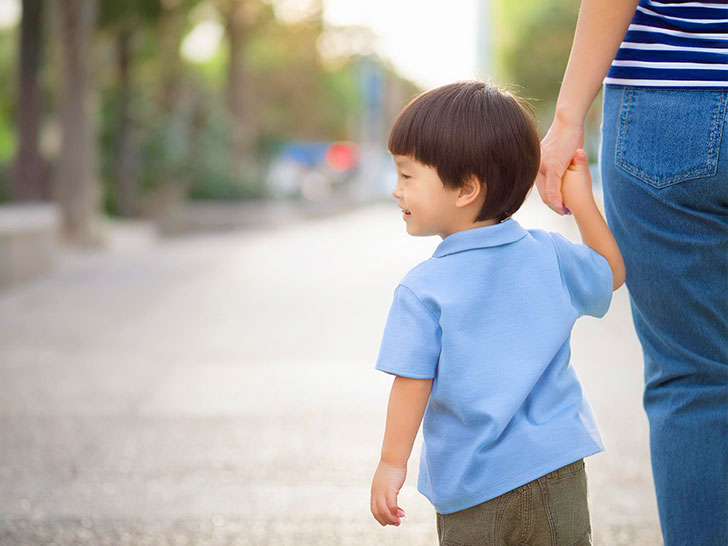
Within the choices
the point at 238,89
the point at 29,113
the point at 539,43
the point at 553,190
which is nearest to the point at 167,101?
the point at 238,89

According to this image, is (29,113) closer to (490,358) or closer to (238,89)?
(238,89)

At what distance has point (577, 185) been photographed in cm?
195

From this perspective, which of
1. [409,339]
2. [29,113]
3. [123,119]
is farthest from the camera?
[123,119]

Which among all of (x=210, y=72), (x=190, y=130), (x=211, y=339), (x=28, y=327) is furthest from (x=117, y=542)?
(x=210, y=72)

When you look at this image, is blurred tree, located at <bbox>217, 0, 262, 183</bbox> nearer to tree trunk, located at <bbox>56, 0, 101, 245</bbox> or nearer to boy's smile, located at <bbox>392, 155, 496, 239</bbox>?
tree trunk, located at <bbox>56, 0, 101, 245</bbox>

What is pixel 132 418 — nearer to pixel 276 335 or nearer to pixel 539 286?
pixel 276 335

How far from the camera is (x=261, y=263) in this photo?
1166cm

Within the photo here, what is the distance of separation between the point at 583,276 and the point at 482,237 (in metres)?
0.22

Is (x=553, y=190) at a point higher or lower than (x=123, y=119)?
higher

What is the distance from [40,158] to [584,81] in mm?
14802

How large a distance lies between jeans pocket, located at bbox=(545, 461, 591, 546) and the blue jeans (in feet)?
0.94

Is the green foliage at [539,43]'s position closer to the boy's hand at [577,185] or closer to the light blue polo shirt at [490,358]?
the boy's hand at [577,185]

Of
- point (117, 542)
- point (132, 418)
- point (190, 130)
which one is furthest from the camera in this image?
point (190, 130)

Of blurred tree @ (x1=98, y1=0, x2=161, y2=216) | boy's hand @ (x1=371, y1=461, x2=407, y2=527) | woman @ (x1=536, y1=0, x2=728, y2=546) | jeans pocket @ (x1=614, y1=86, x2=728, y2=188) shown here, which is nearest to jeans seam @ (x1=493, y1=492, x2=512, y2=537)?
boy's hand @ (x1=371, y1=461, x2=407, y2=527)
